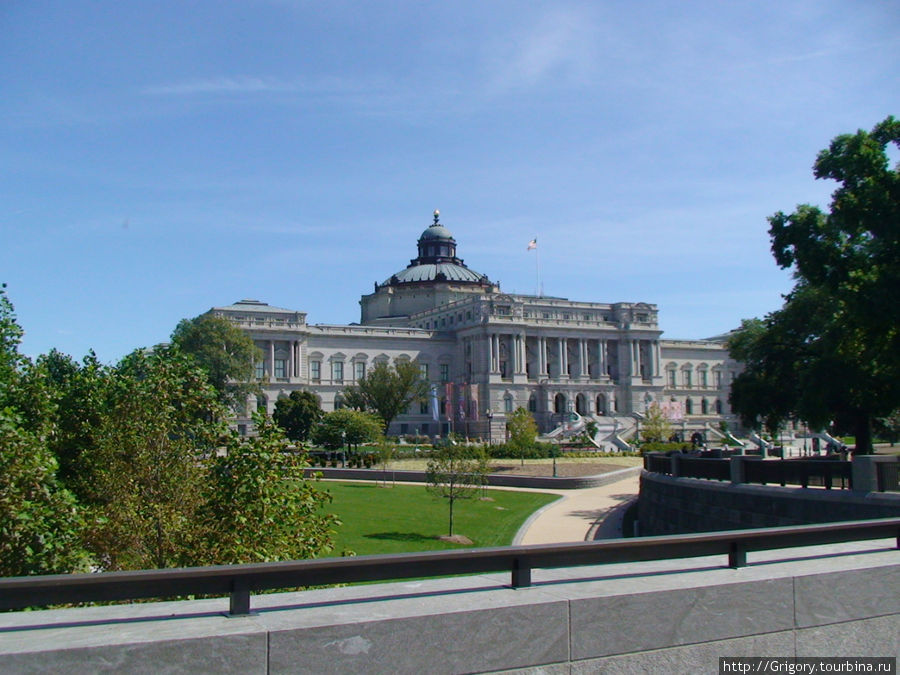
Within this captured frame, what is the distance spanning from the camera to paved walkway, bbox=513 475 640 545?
1307 inches

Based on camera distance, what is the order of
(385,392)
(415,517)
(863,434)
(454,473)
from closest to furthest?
1. (415,517)
2. (863,434)
3. (454,473)
4. (385,392)

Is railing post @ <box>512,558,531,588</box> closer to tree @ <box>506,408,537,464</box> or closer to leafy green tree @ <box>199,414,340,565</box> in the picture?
leafy green tree @ <box>199,414,340,565</box>

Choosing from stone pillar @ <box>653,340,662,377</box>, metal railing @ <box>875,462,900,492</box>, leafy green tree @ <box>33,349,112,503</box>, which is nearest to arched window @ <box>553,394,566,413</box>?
stone pillar @ <box>653,340,662,377</box>

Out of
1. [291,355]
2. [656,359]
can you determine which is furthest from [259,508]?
[656,359]

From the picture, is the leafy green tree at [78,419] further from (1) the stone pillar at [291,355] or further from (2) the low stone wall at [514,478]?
(1) the stone pillar at [291,355]

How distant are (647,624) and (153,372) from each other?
521 inches

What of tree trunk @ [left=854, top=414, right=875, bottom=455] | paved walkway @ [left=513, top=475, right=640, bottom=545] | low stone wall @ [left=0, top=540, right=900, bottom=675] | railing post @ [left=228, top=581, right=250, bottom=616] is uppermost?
tree trunk @ [left=854, top=414, right=875, bottom=455]

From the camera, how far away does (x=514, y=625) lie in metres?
6.87

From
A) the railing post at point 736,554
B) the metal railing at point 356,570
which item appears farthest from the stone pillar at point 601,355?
the railing post at point 736,554

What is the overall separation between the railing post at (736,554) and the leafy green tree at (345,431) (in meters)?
61.8

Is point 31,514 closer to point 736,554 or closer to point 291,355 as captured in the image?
point 736,554

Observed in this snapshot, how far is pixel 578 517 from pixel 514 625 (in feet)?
108

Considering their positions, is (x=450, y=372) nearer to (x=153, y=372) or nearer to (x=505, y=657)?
(x=153, y=372)

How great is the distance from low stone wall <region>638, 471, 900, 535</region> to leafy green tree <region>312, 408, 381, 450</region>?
3807 cm
